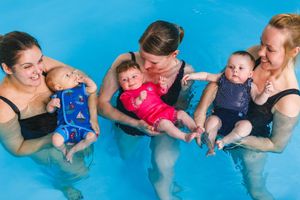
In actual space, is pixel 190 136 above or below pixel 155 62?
below

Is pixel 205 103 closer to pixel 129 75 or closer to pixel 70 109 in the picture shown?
pixel 129 75

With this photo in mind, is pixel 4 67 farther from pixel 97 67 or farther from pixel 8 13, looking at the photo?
pixel 8 13

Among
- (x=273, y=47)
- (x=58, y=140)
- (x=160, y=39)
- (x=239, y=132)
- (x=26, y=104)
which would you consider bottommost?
(x=58, y=140)

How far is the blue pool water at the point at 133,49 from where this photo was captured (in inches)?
152

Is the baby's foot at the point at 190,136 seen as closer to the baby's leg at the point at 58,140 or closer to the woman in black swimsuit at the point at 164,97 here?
the woman in black swimsuit at the point at 164,97

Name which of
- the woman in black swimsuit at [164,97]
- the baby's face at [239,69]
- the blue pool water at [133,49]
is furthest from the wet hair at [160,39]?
the blue pool water at [133,49]

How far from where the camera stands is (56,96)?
10.2 ft

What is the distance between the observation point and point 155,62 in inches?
121

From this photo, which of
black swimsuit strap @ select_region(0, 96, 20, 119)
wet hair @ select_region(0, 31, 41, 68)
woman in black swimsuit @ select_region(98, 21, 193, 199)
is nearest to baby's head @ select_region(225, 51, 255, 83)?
woman in black swimsuit @ select_region(98, 21, 193, 199)

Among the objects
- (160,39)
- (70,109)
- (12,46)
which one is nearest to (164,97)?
(160,39)

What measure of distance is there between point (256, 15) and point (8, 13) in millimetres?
3159

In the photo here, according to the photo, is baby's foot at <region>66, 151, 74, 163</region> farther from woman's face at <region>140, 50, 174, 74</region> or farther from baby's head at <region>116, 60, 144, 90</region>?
woman's face at <region>140, 50, 174, 74</region>

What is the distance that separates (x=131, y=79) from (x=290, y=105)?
3.96ft

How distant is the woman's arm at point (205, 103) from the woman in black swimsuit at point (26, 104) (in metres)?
1.07
